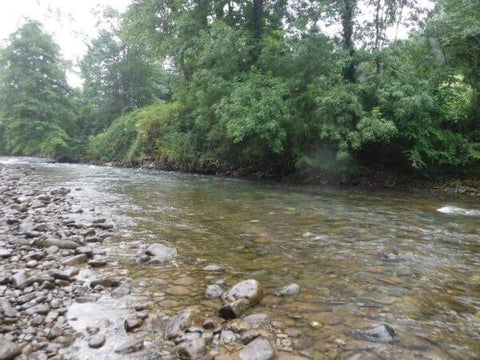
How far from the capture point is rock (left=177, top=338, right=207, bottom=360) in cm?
201

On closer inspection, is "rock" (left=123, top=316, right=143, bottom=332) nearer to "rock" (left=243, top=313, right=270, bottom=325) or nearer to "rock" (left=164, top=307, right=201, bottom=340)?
"rock" (left=164, top=307, right=201, bottom=340)

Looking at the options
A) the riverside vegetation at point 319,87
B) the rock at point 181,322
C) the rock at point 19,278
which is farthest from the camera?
the riverside vegetation at point 319,87

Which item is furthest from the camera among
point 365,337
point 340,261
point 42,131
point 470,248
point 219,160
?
point 42,131

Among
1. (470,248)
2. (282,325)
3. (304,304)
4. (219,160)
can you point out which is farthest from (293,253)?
(219,160)

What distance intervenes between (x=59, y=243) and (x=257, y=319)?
2.79 m

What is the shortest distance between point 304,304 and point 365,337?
1.89 ft

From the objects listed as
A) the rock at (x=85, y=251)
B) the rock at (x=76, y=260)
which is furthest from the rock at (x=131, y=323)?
the rock at (x=85, y=251)

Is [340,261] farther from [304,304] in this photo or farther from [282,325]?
[282,325]

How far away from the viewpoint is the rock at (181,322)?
2.24 m

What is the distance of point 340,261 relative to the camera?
3678 mm

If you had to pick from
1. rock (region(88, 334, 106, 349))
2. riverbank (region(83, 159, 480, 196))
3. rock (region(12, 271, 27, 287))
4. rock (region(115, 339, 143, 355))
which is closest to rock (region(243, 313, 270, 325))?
rock (region(115, 339, 143, 355))

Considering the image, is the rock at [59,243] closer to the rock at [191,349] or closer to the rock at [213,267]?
the rock at [213,267]

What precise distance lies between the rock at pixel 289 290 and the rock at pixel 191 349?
96cm

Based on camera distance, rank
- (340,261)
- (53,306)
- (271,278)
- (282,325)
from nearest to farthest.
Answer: (282,325), (53,306), (271,278), (340,261)
